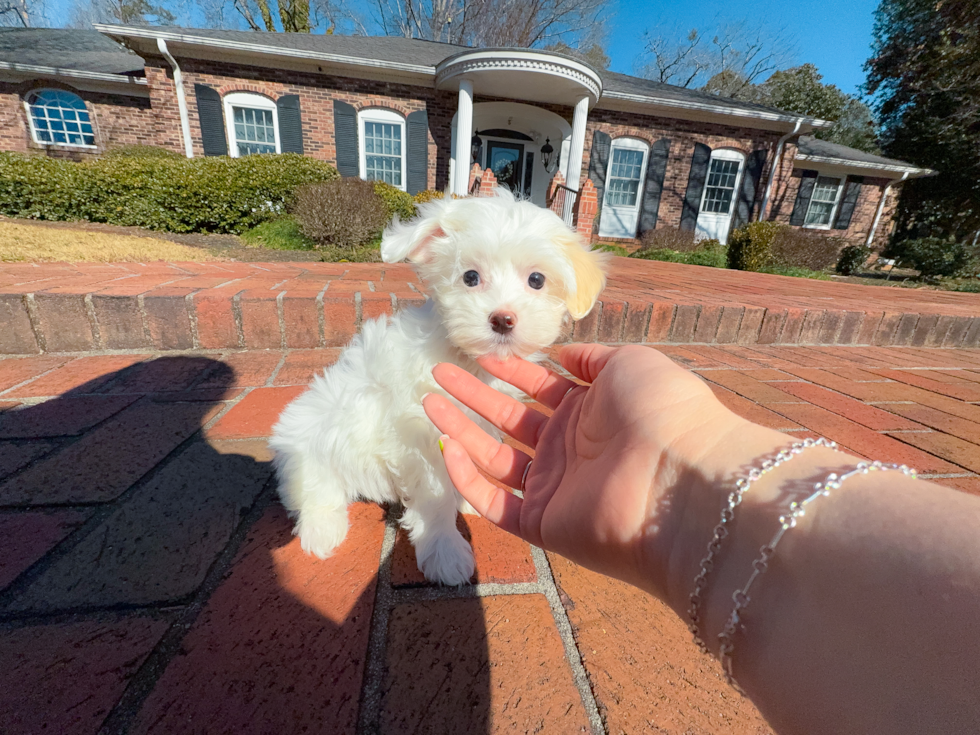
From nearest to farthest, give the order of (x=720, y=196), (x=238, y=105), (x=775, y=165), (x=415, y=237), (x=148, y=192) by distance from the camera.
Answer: (x=415, y=237), (x=148, y=192), (x=238, y=105), (x=775, y=165), (x=720, y=196)

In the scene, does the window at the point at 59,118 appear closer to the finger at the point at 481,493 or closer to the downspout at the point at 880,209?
the finger at the point at 481,493

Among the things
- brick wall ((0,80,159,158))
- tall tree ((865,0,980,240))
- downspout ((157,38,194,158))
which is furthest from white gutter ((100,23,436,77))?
tall tree ((865,0,980,240))

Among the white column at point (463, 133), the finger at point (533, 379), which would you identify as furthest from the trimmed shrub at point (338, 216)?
the finger at point (533, 379)

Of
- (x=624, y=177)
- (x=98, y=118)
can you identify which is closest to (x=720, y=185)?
(x=624, y=177)

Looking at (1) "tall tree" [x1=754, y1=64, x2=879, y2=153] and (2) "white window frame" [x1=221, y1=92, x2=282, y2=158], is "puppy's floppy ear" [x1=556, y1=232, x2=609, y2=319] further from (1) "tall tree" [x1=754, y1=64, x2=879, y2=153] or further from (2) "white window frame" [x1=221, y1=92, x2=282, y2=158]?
(1) "tall tree" [x1=754, y1=64, x2=879, y2=153]

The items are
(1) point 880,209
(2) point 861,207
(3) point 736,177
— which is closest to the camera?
(3) point 736,177

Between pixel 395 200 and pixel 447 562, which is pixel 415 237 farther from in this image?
pixel 395 200
